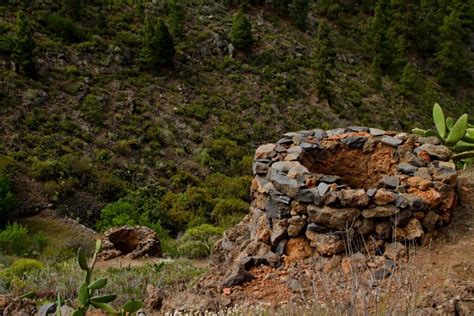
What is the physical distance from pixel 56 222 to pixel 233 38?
56.2ft

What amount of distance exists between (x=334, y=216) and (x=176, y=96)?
Answer: 1871 centimetres

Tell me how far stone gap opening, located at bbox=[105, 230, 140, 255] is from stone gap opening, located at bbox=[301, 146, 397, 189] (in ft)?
20.8

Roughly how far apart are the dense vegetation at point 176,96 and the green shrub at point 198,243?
0.06 metres

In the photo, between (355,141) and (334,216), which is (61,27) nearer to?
(355,141)

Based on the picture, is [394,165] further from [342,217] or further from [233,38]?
[233,38]

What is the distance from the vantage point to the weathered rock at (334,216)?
5.09 metres

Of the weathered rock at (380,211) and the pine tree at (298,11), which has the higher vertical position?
the weathered rock at (380,211)

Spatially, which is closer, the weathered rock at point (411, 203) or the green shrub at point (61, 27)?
Result: the weathered rock at point (411, 203)

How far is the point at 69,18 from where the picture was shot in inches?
930

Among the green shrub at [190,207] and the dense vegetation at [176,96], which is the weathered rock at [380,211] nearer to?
the dense vegetation at [176,96]

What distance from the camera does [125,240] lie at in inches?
465

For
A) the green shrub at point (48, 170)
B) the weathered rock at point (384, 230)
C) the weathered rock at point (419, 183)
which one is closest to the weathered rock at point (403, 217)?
the weathered rock at point (384, 230)

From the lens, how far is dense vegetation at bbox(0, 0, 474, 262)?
16250mm

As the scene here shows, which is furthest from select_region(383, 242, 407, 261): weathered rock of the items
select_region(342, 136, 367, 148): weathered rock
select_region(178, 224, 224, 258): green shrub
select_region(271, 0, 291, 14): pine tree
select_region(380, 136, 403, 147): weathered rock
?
select_region(271, 0, 291, 14): pine tree
